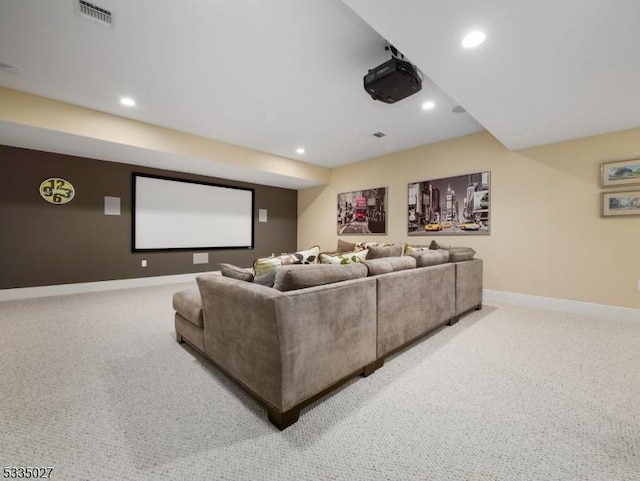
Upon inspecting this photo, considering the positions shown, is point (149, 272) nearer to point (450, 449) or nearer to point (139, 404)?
point (139, 404)

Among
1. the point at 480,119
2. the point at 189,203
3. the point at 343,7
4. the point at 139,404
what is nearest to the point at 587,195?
the point at 480,119

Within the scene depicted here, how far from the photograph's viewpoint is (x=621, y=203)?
3291mm

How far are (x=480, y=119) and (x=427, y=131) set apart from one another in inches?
49.3

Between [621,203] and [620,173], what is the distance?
1.21 ft

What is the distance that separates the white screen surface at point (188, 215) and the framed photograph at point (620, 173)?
20.3ft

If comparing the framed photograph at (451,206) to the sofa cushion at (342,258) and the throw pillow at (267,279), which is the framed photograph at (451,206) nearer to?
the sofa cushion at (342,258)

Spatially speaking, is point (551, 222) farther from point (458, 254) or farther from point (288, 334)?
point (288, 334)

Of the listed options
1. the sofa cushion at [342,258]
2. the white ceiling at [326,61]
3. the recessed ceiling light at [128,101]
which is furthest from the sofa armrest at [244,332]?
the recessed ceiling light at [128,101]

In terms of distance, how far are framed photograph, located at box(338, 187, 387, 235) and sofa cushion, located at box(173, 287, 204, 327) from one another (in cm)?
406

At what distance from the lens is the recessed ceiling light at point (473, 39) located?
1.80 m

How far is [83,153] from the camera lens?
4.34 metres

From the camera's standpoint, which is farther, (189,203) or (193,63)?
(189,203)

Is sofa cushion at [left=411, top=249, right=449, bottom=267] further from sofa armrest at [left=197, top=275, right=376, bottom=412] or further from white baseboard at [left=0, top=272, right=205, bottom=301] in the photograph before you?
white baseboard at [left=0, top=272, right=205, bottom=301]

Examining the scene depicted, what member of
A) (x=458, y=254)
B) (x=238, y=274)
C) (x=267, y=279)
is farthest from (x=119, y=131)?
(x=458, y=254)
